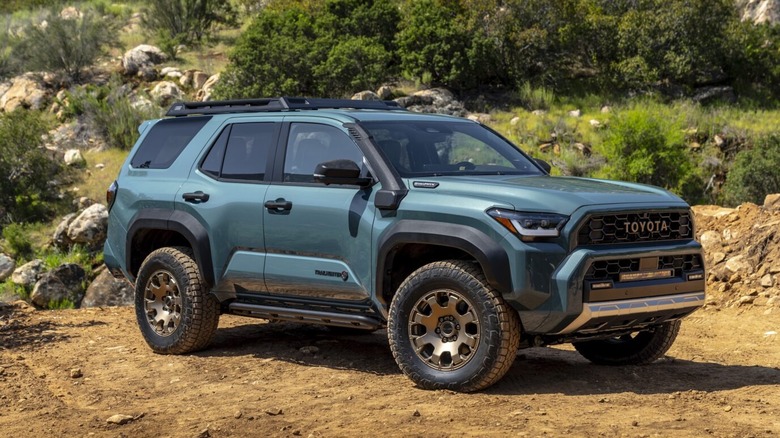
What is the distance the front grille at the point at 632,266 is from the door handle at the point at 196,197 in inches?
124

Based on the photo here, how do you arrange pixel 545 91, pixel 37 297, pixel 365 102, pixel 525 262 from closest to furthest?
pixel 525 262 < pixel 365 102 < pixel 37 297 < pixel 545 91

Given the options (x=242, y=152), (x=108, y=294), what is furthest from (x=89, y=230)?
(x=242, y=152)

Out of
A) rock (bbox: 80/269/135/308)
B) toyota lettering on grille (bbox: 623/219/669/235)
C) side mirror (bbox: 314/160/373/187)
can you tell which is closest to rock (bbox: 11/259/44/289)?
rock (bbox: 80/269/135/308)

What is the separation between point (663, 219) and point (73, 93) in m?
25.7

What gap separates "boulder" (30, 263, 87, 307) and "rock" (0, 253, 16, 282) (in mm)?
2095

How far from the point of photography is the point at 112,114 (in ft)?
90.2

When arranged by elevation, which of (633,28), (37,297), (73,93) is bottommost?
(37,297)

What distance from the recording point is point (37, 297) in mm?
17734

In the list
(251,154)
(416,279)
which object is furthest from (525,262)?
(251,154)

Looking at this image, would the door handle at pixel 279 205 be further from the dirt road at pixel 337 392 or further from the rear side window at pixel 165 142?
the rear side window at pixel 165 142

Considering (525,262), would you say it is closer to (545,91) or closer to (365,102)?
(365,102)

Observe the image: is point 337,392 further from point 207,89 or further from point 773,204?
point 207,89

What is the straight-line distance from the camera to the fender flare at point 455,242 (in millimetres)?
6387

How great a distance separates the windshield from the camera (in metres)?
7.33
